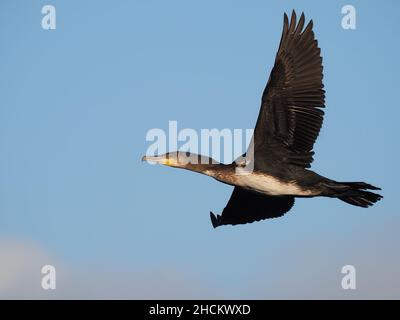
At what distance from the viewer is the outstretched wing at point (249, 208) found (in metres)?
20.7

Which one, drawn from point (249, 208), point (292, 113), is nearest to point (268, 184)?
point (292, 113)

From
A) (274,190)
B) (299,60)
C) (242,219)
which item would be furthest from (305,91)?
(242,219)

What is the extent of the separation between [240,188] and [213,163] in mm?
1578

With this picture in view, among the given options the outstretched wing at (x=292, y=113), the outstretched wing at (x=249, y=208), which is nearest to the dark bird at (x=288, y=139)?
the outstretched wing at (x=292, y=113)

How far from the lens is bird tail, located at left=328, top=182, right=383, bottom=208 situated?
18656mm

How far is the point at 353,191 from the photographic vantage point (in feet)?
61.7

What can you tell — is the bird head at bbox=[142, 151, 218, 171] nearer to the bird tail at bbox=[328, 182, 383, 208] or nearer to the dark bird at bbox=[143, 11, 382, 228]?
the dark bird at bbox=[143, 11, 382, 228]

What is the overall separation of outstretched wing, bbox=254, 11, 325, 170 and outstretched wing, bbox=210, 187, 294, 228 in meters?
1.62

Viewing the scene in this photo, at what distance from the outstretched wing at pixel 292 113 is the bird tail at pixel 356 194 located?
0.73m

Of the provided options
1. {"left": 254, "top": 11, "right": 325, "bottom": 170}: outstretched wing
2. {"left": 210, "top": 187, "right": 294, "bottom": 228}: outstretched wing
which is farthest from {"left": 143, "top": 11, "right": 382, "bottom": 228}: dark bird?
{"left": 210, "top": 187, "right": 294, "bottom": 228}: outstretched wing

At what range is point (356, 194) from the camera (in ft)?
62.0

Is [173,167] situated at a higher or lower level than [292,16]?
lower
